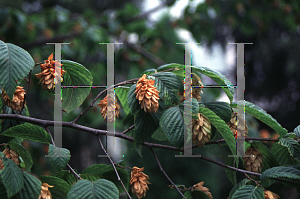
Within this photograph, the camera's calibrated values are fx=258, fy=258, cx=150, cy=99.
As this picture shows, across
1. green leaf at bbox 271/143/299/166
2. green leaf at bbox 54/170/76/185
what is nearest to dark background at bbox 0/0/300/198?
green leaf at bbox 271/143/299/166

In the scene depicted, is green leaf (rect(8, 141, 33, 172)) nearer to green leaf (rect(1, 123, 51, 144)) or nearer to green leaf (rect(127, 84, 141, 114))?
green leaf (rect(1, 123, 51, 144))

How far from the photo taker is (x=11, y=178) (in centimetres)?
33

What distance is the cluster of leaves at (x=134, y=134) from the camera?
1.14 ft

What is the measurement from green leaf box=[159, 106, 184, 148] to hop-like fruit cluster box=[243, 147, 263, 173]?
0.16 metres

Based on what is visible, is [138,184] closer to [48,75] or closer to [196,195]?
[196,195]

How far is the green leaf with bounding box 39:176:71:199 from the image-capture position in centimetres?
39

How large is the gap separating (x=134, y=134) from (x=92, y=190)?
10 cm

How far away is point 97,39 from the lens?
1.37 m

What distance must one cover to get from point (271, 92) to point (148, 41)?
2730 mm

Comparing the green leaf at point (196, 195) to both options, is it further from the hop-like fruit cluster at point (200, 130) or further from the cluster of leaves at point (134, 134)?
the hop-like fruit cluster at point (200, 130)

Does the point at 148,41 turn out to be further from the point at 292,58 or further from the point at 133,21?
the point at 292,58

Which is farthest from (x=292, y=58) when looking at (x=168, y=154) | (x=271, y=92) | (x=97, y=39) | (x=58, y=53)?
(x=58, y=53)

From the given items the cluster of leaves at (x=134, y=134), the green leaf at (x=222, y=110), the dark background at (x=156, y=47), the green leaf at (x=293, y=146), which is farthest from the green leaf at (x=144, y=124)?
the dark background at (x=156, y=47)

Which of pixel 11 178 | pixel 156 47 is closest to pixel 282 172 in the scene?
pixel 11 178
